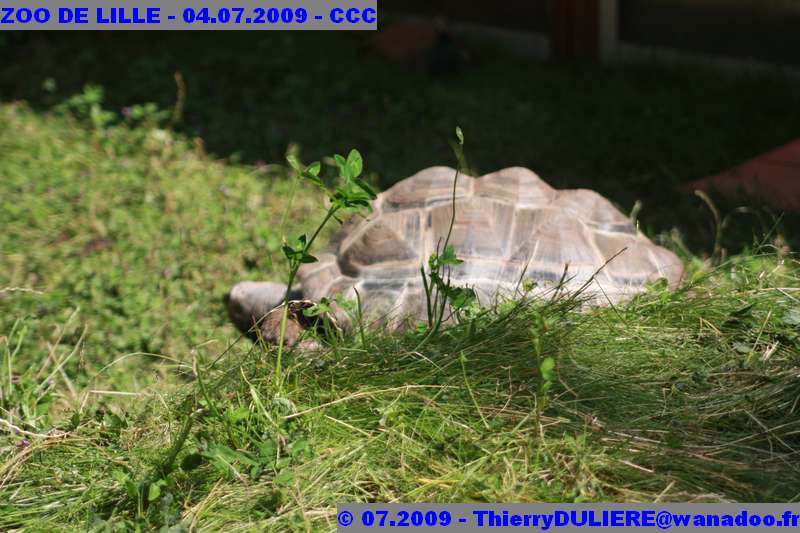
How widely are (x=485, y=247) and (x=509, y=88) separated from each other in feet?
11.6

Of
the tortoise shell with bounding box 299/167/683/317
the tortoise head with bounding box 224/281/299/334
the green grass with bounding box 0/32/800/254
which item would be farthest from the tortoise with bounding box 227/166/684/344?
the green grass with bounding box 0/32/800/254

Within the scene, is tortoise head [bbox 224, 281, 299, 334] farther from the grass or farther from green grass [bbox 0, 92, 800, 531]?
green grass [bbox 0, 92, 800, 531]

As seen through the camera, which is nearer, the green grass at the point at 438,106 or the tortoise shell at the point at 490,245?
the tortoise shell at the point at 490,245

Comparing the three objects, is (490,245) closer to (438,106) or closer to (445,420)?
(445,420)

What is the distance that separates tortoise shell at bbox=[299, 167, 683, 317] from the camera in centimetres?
315

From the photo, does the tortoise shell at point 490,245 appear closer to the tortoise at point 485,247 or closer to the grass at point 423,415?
the tortoise at point 485,247

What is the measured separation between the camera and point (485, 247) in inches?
127

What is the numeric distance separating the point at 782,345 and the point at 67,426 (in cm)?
213

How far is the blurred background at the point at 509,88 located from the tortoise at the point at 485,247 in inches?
38.4

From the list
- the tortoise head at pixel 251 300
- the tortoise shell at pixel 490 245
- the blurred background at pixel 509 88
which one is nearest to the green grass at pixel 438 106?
the blurred background at pixel 509 88

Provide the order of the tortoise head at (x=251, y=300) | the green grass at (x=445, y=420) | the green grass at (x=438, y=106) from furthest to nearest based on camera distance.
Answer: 1. the green grass at (x=438, y=106)
2. the tortoise head at (x=251, y=300)
3. the green grass at (x=445, y=420)

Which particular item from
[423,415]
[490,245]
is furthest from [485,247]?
[423,415]

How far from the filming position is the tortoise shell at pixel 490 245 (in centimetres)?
315

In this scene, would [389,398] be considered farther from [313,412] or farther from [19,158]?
[19,158]
